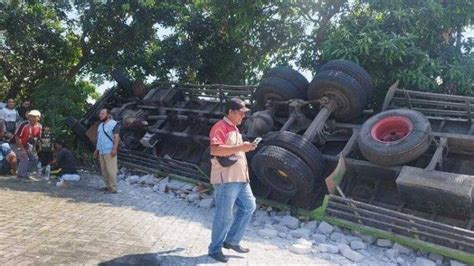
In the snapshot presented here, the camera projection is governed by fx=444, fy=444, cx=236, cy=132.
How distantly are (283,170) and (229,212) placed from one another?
2.33 m

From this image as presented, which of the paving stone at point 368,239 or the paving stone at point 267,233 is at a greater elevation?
the paving stone at point 368,239

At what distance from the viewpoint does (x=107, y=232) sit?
4781mm

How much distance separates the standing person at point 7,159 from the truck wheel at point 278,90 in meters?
4.89

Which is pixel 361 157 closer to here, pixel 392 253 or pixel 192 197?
pixel 392 253

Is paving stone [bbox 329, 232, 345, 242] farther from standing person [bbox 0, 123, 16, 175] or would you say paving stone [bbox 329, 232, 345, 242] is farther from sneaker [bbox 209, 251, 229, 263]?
standing person [bbox 0, 123, 16, 175]

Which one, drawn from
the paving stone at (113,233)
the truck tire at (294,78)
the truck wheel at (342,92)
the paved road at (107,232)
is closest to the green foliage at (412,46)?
the truck tire at (294,78)

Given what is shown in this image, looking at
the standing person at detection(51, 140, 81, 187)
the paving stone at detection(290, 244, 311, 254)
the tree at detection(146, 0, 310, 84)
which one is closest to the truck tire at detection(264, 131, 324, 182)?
the paving stone at detection(290, 244, 311, 254)

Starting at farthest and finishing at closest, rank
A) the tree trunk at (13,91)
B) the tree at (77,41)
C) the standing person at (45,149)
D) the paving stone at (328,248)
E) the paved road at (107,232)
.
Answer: the tree trunk at (13,91) < the tree at (77,41) < the standing person at (45,149) < the paving stone at (328,248) < the paved road at (107,232)

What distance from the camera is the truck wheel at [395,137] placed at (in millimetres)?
5844

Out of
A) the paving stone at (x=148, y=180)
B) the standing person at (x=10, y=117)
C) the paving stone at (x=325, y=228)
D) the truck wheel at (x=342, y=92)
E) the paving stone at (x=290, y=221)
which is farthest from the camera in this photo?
the standing person at (x=10, y=117)

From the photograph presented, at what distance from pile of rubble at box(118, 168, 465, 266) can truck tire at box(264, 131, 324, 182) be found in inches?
29.9

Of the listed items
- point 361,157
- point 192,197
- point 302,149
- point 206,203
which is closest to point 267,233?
point 302,149

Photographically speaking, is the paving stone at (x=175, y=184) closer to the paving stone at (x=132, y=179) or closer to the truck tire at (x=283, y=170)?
the paving stone at (x=132, y=179)

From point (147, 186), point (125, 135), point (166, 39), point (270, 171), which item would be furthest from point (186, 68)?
point (270, 171)
